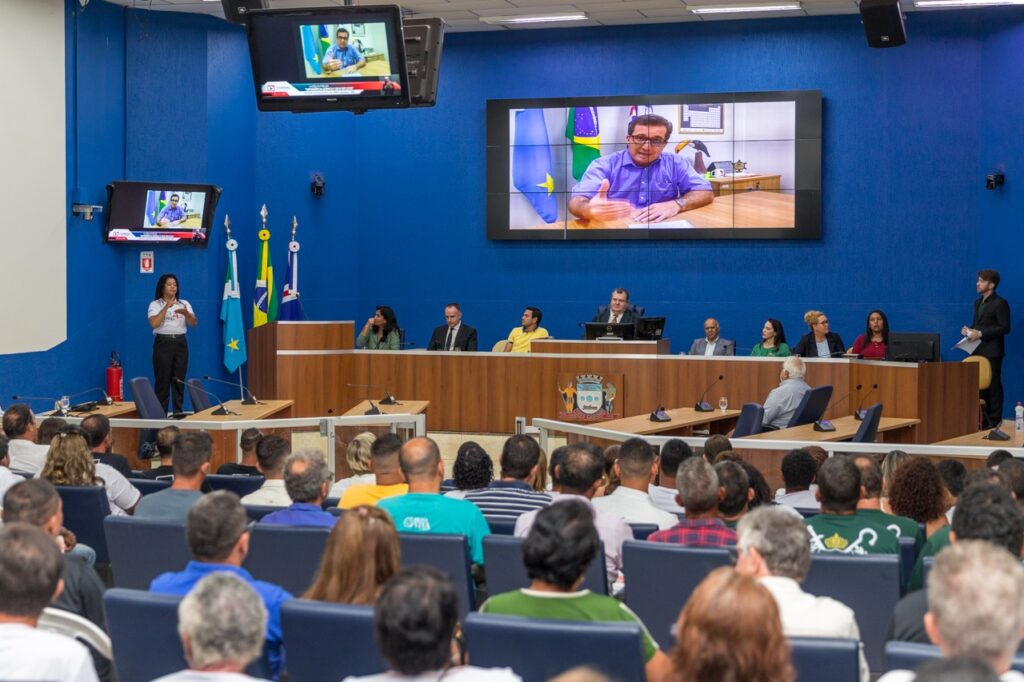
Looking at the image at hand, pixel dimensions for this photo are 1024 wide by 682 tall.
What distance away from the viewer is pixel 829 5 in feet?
41.5

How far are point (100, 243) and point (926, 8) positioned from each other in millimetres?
8517

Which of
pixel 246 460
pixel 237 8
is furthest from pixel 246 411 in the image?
pixel 237 8

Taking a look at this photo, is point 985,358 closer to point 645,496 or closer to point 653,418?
point 653,418

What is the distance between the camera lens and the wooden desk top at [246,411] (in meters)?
8.88

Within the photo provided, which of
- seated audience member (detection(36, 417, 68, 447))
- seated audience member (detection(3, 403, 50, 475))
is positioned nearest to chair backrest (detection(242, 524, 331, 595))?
seated audience member (detection(3, 403, 50, 475))

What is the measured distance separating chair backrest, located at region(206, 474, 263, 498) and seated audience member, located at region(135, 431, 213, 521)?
50 cm

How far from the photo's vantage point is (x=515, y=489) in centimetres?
527

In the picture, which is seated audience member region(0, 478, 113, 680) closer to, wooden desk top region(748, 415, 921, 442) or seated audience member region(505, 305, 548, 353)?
wooden desk top region(748, 415, 921, 442)

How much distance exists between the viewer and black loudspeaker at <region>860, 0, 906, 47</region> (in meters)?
9.74

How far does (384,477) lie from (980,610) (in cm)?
343

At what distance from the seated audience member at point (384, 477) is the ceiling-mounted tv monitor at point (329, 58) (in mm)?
3743

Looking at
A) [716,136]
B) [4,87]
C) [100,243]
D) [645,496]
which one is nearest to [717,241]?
[716,136]

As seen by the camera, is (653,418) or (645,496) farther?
(653,418)

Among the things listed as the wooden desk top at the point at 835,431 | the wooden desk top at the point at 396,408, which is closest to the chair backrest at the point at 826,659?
the wooden desk top at the point at 835,431
